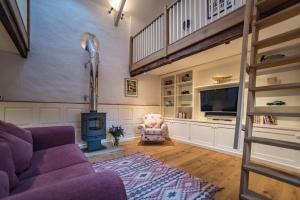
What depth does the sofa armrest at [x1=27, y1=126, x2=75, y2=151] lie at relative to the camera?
1.95m

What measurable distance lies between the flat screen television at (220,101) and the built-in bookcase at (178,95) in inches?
18.6

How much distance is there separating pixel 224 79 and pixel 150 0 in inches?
116

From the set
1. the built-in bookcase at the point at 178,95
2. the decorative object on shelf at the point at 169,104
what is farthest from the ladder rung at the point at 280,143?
the decorative object on shelf at the point at 169,104

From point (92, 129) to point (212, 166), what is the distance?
252 centimetres

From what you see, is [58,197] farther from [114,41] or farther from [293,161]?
[114,41]

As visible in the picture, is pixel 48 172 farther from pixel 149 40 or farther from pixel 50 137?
pixel 149 40

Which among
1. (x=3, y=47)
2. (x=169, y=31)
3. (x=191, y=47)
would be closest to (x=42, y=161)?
(x=3, y=47)

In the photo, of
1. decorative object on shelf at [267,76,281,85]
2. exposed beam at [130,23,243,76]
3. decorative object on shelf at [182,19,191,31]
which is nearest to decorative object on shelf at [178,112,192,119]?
exposed beam at [130,23,243,76]

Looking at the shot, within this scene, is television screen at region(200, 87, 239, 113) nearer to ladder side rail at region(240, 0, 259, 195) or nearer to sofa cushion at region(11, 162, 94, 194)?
ladder side rail at region(240, 0, 259, 195)

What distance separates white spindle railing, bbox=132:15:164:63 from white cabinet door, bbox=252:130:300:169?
268cm

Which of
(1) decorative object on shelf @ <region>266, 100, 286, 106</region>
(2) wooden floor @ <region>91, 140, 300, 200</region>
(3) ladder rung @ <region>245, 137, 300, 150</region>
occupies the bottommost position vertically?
(2) wooden floor @ <region>91, 140, 300, 200</region>

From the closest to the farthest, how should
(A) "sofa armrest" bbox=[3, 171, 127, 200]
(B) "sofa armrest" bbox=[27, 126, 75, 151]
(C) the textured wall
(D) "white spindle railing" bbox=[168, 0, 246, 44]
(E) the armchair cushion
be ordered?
(A) "sofa armrest" bbox=[3, 171, 127, 200] < (B) "sofa armrest" bbox=[27, 126, 75, 151] < (D) "white spindle railing" bbox=[168, 0, 246, 44] < (C) the textured wall < (E) the armchair cushion

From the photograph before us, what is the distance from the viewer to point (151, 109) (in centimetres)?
492

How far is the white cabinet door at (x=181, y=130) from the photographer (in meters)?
4.03
